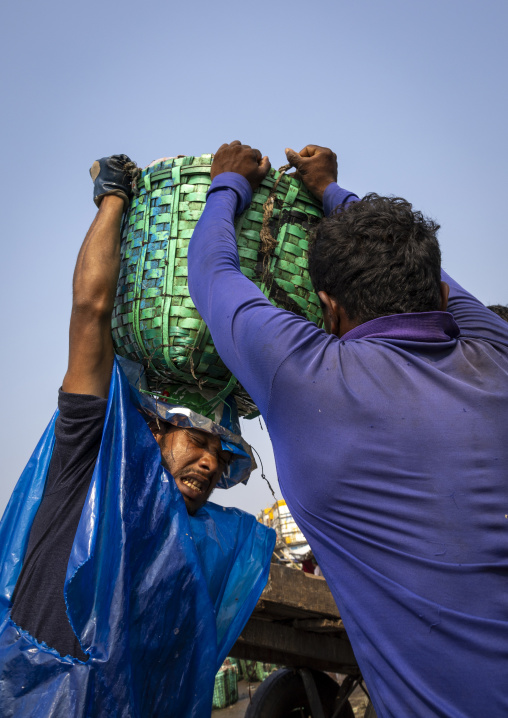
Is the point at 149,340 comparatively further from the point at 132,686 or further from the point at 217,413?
the point at 132,686

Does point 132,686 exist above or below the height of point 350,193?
below

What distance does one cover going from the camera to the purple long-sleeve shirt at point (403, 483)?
1.04 m

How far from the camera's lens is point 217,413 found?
7.33ft

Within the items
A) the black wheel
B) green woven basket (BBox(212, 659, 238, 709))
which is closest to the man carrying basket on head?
the black wheel

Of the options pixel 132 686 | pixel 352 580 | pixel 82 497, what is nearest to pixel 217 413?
pixel 82 497

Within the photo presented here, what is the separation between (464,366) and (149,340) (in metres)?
1.03

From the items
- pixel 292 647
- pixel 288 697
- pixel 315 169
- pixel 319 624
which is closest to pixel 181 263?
pixel 315 169

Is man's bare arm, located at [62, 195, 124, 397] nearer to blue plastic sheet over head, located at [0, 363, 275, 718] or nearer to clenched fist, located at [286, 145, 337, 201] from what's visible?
blue plastic sheet over head, located at [0, 363, 275, 718]

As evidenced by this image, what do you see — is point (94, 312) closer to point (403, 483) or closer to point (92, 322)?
point (92, 322)

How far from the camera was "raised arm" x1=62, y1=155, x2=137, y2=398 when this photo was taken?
187 centimetres

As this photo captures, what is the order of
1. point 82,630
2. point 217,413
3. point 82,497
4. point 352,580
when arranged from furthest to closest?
point 217,413 → point 82,497 → point 82,630 → point 352,580

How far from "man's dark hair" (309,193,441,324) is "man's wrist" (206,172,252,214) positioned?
473 millimetres

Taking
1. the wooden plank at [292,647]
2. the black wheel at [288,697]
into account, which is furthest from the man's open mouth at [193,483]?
the black wheel at [288,697]

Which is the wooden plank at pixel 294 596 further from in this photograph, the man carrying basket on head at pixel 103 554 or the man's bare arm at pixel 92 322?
the man's bare arm at pixel 92 322
